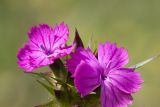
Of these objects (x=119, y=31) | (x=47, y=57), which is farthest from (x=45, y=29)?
(x=119, y=31)

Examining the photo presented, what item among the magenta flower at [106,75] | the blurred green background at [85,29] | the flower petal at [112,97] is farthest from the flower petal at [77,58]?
the blurred green background at [85,29]

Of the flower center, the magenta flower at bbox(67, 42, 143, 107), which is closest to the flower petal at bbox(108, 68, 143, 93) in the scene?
the magenta flower at bbox(67, 42, 143, 107)

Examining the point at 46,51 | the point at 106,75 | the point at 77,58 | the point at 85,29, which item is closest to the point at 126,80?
the point at 106,75

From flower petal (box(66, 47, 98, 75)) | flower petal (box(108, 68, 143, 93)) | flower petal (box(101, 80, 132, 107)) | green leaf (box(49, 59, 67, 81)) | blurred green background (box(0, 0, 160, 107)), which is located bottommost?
blurred green background (box(0, 0, 160, 107))

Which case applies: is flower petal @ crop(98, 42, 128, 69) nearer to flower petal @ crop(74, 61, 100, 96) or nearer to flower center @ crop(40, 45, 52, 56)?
flower petal @ crop(74, 61, 100, 96)

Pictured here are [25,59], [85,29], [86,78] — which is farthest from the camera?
[85,29]

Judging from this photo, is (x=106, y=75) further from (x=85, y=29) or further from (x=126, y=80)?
(x=85, y=29)

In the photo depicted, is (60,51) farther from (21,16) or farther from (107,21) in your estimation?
(21,16)
